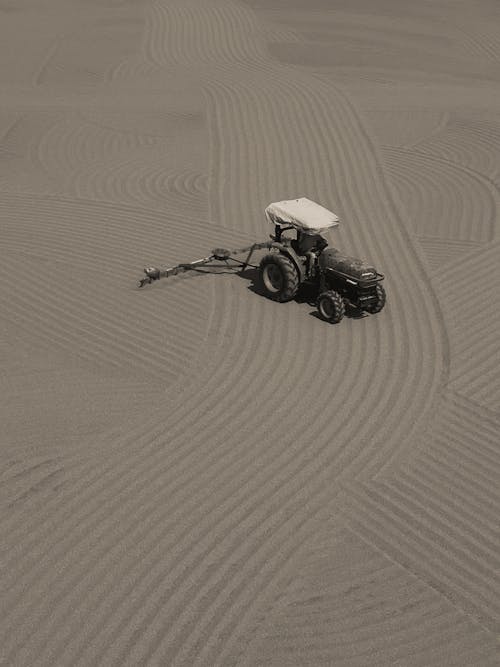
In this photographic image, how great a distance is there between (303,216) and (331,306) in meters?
1.30

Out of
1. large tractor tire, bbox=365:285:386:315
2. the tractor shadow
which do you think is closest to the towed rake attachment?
the tractor shadow

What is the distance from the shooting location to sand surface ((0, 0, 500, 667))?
5.76 metres

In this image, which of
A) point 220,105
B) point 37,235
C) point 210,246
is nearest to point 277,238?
point 210,246

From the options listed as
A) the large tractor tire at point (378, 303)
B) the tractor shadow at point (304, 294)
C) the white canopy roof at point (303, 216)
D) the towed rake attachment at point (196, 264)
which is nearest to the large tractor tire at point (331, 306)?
the tractor shadow at point (304, 294)

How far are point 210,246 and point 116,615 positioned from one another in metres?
6.63

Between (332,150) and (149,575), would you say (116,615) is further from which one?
(332,150)

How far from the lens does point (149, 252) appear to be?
11148mm

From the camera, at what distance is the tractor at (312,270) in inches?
363

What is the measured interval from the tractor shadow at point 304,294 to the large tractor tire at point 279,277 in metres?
0.21

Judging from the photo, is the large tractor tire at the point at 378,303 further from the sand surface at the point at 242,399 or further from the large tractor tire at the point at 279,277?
the large tractor tire at the point at 279,277

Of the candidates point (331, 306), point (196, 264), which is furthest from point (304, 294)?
point (196, 264)

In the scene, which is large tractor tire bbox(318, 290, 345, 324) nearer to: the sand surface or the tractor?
the tractor

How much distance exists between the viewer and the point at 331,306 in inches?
364

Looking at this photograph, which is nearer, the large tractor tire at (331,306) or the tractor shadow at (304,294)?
the large tractor tire at (331,306)
